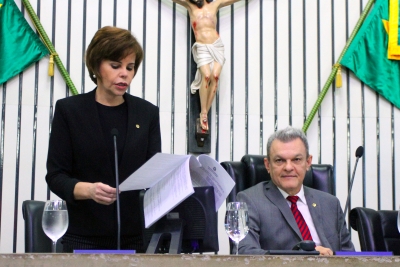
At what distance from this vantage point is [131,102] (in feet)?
7.59

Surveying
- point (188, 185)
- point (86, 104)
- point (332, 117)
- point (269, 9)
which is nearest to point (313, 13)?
point (269, 9)

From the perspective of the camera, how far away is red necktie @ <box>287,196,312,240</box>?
8.63ft

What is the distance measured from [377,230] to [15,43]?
9.05 feet

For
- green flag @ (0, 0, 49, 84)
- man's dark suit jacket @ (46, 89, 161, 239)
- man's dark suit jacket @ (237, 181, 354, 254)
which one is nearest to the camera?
man's dark suit jacket @ (46, 89, 161, 239)

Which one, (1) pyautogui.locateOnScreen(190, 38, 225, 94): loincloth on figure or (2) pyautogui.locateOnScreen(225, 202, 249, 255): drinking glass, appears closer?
(2) pyautogui.locateOnScreen(225, 202, 249, 255): drinking glass

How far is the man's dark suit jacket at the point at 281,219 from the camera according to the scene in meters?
2.60

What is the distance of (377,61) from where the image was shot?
4.65m

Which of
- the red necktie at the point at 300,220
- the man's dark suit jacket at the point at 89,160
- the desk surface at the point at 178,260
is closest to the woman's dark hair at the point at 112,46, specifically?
the man's dark suit jacket at the point at 89,160

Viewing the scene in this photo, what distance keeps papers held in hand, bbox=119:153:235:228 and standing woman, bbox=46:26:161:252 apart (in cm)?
37

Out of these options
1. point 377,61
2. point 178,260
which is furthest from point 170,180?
point 377,61

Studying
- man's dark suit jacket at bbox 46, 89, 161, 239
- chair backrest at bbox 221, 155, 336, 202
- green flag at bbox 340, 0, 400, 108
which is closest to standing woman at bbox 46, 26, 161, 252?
man's dark suit jacket at bbox 46, 89, 161, 239

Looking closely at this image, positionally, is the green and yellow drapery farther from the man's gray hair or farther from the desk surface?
the desk surface

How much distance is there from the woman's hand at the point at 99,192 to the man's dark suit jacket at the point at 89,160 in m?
0.11

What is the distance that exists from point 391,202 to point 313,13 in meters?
1.49
